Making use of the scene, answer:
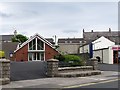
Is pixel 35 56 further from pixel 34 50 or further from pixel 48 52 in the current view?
pixel 48 52

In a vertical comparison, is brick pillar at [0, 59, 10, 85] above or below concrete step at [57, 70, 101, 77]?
above

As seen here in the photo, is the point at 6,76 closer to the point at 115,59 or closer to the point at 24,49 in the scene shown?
the point at 115,59

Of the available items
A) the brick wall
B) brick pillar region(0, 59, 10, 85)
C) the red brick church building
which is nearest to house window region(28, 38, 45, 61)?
the red brick church building

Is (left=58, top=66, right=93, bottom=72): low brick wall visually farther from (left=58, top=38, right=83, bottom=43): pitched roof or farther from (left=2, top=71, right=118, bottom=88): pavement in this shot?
(left=58, top=38, right=83, bottom=43): pitched roof

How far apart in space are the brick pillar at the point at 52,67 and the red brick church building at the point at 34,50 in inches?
1509

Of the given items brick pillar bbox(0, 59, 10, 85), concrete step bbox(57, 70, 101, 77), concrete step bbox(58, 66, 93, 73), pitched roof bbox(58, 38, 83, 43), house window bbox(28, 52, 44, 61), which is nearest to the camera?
brick pillar bbox(0, 59, 10, 85)

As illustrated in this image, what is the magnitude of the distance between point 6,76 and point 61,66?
677 centimetres

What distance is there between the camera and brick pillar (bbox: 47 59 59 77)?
69.3ft

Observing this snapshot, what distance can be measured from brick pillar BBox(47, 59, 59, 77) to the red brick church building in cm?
3832

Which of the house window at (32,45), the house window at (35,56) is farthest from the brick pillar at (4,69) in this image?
the house window at (35,56)

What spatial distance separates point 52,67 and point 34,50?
132 feet

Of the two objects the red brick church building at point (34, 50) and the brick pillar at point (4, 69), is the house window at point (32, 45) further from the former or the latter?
the brick pillar at point (4, 69)

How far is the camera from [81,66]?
24500mm

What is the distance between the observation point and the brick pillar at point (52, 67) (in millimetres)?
21109
